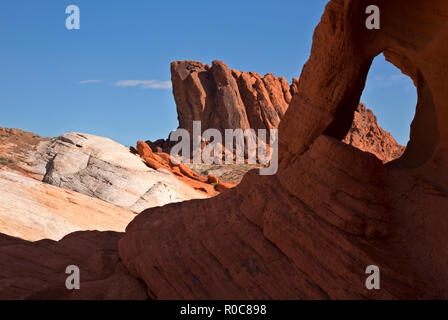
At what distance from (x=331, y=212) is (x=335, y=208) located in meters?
0.11

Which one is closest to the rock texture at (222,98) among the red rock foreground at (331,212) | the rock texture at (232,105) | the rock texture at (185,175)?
the rock texture at (232,105)

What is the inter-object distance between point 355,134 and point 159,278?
65378mm

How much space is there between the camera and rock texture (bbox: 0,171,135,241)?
1409cm

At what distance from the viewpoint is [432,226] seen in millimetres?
6984

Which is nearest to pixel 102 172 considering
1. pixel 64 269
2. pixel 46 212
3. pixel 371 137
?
pixel 46 212

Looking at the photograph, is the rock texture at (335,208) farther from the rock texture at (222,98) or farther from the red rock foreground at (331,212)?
→ the rock texture at (222,98)

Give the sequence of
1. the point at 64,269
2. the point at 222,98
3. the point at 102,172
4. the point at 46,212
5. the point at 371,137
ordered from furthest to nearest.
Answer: the point at 371,137 < the point at 222,98 < the point at 102,172 < the point at 46,212 < the point at 64,269

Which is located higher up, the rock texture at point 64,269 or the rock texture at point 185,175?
A: the rock texture at point 185,175

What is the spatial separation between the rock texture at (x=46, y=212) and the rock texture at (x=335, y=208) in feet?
21.0

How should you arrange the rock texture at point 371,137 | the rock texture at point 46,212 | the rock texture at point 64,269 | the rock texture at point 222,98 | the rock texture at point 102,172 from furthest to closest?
the rock texture at point 222,98
the rock texture at point 371,137
the rock texture at point 102,172
the rock texture at point 46,212
the rock texture at point 64,269

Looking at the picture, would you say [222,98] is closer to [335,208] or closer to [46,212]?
[46,212]

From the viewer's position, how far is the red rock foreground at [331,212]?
6.90 metres

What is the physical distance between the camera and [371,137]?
70.7m
